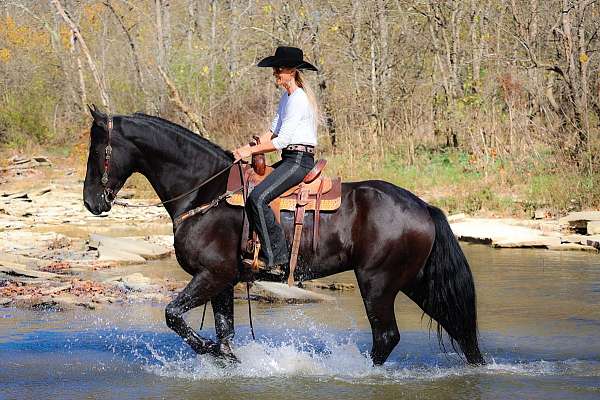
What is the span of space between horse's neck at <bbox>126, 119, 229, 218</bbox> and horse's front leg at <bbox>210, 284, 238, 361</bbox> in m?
0.78

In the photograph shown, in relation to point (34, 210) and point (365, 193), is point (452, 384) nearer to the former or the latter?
point (365, 193)

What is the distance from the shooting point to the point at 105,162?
7797mm

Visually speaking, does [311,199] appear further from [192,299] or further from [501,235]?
[501,235]

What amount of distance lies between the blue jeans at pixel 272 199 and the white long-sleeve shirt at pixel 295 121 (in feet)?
0.46

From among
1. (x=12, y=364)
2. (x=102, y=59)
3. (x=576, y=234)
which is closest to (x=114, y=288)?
(x=12, y=364)

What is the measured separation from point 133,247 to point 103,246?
0.48 metres

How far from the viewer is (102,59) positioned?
40531mm

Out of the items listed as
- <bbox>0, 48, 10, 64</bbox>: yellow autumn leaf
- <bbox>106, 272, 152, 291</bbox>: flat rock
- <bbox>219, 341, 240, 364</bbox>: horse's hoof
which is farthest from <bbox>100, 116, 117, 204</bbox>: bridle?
<bbox>0, 48, 10, 64</bbox>: yellow autumn leaf

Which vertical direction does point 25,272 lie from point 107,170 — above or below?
A: below

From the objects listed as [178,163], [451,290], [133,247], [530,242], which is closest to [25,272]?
[133,247]

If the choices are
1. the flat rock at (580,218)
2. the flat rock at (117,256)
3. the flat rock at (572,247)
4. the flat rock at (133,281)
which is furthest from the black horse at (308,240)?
the flat rock at (580,218)

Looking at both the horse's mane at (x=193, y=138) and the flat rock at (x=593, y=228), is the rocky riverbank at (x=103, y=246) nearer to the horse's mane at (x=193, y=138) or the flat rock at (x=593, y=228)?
the flat rock at (x=593, y=228)

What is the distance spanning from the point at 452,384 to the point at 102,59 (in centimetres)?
3560

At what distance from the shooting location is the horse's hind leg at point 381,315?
7488 millimetres
